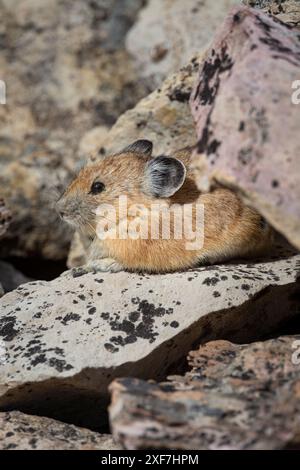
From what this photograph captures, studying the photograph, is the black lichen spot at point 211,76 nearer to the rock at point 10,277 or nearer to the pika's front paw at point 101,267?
the pika's front paw at point 101,267

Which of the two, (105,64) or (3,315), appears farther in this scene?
(105,64)

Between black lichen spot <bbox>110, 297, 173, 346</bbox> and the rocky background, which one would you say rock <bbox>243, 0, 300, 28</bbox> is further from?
black lichen spot <bbox>110, 297, 173, 346</bbox>

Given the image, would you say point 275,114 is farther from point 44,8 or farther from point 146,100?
point 44,8

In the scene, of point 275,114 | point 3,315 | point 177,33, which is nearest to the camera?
point 275,114
